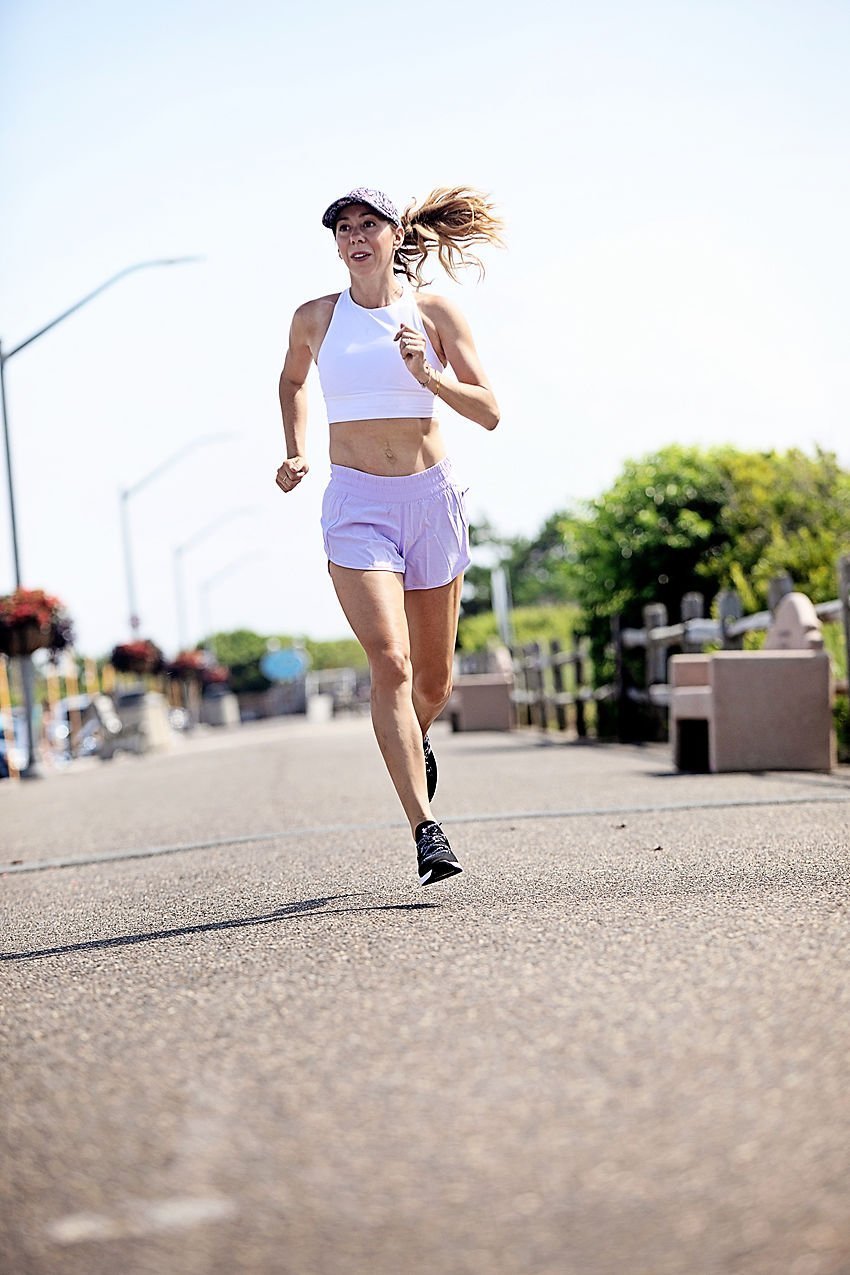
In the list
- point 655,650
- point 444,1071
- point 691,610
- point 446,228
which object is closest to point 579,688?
point 655,650

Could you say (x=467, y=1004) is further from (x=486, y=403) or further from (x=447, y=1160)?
(x=486, y=403)

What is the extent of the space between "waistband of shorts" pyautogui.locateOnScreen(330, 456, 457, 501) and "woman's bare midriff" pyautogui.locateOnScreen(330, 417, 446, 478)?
2 centimetres

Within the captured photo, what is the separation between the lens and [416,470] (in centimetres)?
516

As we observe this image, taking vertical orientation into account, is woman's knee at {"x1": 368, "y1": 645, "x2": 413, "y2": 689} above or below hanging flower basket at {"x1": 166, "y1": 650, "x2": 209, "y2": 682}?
below

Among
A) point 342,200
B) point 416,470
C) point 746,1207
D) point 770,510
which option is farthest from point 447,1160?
point 770,510

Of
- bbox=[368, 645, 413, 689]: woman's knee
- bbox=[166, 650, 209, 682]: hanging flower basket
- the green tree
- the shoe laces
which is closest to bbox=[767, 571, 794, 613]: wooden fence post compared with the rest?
the green tree

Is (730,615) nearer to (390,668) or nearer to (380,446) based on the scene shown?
(380,446)

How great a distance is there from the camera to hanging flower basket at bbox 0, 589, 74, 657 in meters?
24.2

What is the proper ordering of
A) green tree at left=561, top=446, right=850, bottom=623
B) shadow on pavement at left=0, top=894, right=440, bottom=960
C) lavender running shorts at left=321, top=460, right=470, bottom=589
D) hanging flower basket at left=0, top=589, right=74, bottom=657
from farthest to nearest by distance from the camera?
hanging flower basket at left=0, top=589, right=74, bottom=657, green tree at left=561, top=446, right=850, bottom=623, lavender running shorts at left=321, top=460, right=470, bottom=589, shadow on pavement at left=0, top=894, right=440, bottom=960

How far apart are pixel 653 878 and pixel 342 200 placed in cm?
224

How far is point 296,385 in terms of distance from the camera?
545cm

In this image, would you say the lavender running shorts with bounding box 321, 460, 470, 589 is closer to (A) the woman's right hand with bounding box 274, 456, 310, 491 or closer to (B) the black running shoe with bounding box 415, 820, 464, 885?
(A) the woman's right hand with bounding box 274, 456, 310, 491

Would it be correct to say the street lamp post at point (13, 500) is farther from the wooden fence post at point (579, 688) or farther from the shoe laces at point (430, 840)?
the shoe laces at point (430, 840)

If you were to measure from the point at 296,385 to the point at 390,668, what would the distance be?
1.12 metres
